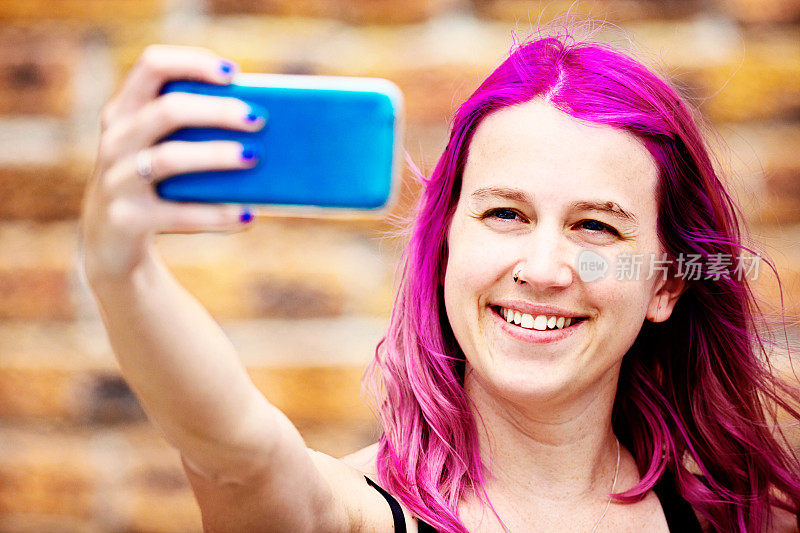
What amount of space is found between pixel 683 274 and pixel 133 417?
762 millimetres

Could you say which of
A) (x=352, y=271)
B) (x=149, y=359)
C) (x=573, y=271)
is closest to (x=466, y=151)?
(x=573, y=271)

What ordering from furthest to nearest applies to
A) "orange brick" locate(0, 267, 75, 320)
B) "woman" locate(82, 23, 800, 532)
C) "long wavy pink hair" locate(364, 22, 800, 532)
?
"orange brick" locate(0, 267, 75, 320) → "long wavy pink hair" locate(364, 22, 800, 532) → "woman" locate(82, 23, 800, 532)

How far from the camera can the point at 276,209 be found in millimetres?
581

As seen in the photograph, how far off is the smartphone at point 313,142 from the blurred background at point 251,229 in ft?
1.86

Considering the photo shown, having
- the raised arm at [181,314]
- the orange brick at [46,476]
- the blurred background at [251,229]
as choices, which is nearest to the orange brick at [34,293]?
the blurred background at [251,229]

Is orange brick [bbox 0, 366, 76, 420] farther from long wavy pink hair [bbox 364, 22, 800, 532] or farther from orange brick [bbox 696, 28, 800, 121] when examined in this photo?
orange brick [bbox 696, 28, 800, 121]

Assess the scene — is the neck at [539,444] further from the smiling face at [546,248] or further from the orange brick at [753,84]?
the orange brick at [753,84]

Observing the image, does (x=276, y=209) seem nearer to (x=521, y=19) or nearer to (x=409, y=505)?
(x=409, y=505)

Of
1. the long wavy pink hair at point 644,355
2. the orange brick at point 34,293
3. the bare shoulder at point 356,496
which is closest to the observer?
the bare shoulder at point 356,496

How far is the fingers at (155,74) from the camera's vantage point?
1.79ft

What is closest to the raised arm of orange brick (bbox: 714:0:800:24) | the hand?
the hand

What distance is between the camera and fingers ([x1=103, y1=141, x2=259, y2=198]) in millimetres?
528

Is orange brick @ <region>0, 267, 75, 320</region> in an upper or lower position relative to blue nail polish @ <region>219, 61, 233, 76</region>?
lower

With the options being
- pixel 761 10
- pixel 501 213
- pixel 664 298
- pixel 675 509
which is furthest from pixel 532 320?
pixel 761 10
